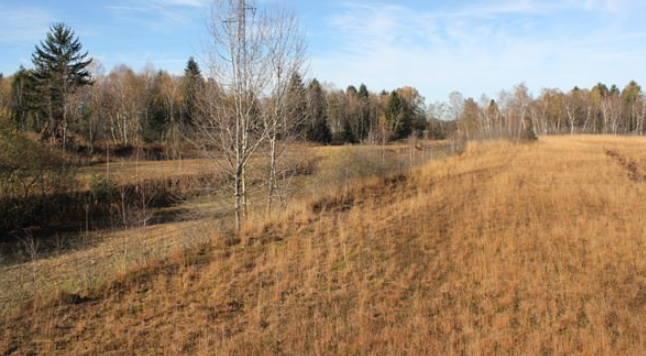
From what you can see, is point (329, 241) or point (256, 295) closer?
point (256, 295)

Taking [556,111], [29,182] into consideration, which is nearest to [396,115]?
[556,111]

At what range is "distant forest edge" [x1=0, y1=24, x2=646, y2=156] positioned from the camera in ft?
97.5

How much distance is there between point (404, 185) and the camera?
14.9m

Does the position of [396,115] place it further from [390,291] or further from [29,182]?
[390,291]

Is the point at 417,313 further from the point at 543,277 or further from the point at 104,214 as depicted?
the point at 104,214

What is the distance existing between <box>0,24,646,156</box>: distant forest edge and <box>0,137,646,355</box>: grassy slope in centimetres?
503

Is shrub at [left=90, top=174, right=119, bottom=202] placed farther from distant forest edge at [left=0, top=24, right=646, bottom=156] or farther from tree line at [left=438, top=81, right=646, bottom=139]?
tree line at [left=438, top=81, right=646, bottom=139]

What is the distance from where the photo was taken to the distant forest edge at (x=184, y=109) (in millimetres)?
29719

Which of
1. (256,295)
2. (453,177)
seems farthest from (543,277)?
(453,177)

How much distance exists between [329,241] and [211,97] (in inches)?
203

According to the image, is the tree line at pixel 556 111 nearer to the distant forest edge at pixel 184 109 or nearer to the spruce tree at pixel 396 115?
the distant forest edge at pixel 184 109

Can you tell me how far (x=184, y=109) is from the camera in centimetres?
4288

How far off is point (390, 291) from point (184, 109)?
1604 inches

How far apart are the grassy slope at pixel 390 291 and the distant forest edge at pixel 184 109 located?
503 cm
